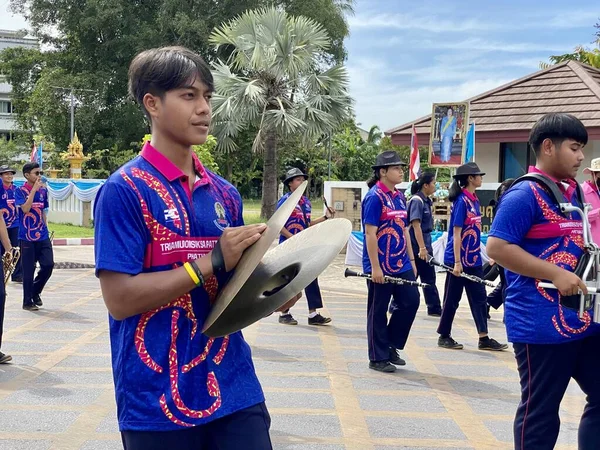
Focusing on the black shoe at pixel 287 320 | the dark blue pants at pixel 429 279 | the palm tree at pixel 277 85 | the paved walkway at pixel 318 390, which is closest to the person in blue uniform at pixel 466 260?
the paved walkway at pixel 318 390

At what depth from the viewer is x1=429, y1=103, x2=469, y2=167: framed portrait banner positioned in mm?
15016

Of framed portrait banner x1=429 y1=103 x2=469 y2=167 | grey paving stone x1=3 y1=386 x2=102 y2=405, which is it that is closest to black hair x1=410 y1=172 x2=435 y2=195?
grey paving stone x1=3 y1=386 x2=102 y2=405

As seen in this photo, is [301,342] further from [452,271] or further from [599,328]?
[599,328]

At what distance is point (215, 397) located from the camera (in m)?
2.11

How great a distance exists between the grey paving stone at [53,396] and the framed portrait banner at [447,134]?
34.7 feet

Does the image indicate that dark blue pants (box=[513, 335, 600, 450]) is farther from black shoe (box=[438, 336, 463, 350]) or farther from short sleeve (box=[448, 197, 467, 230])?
short sleeve (box=[448, 197, 467, 230])

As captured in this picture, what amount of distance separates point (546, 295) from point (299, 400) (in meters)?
2.55

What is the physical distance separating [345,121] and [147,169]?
62.0 feet

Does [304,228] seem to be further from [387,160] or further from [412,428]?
[412,428]

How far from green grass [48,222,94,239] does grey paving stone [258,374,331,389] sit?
1585 cm

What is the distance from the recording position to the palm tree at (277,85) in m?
19.7

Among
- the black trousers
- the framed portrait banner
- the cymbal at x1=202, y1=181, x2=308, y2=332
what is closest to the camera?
the cymbal at x1=202, y1=181, x2=308, y2=332

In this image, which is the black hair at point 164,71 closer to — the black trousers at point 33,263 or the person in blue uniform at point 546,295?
the person in blue uniform at point 546,295

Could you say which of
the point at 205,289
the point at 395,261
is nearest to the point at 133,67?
the point at 205,289
